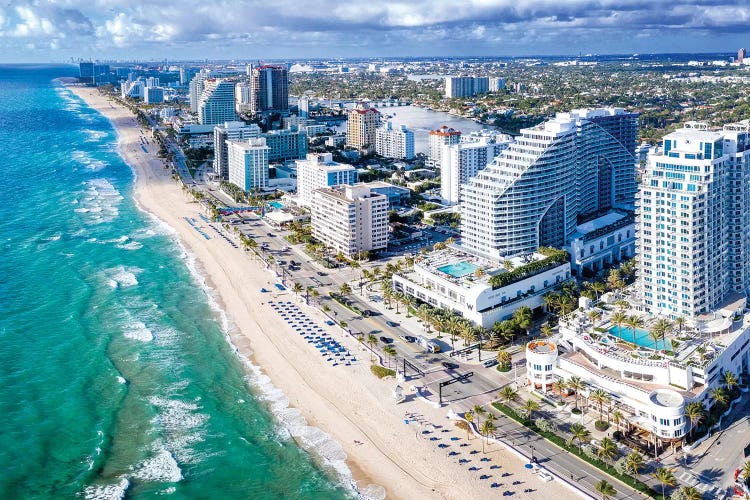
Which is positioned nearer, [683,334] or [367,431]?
[367,431]

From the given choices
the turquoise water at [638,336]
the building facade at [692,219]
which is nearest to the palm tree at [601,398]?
the turquoise water at [638,336]

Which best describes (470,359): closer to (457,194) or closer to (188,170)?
(457,194)

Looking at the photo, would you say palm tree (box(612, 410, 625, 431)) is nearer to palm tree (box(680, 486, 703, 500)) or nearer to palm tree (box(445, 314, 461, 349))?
palm tree (box(680, 486, 703, 500))

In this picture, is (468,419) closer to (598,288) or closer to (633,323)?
(633,323)

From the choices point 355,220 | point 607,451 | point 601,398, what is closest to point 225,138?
point 355,220

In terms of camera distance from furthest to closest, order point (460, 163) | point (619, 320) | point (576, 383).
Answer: point (460, 163) → point (619, 320) → point (576, 383)

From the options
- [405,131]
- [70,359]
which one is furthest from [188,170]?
[70,359]

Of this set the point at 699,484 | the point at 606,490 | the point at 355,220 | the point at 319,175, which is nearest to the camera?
the point at 606,490
